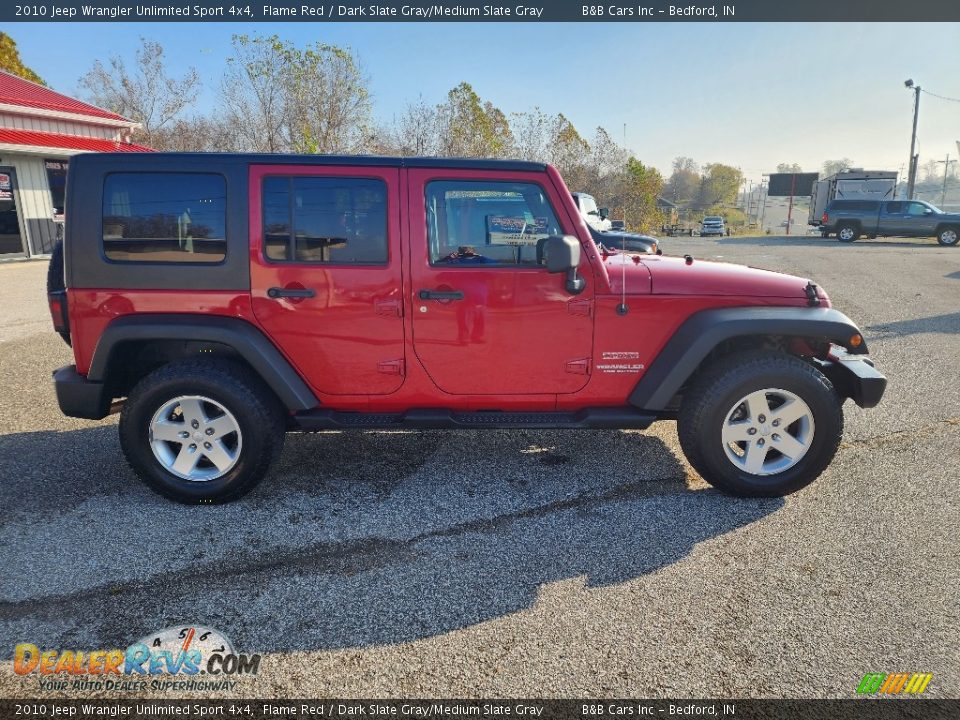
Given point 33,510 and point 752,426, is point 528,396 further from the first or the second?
point 33,510

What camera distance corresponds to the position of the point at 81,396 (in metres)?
3.38

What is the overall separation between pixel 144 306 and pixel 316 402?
107 centimetres

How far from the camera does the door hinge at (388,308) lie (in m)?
3.33

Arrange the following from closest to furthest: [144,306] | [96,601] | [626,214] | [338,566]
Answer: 1. [96,601]
2. [338,566]
3. [144,306]
4. [626,214]

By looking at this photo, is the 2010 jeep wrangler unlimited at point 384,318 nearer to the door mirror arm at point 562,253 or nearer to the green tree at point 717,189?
the door mirror arm at point 562,253

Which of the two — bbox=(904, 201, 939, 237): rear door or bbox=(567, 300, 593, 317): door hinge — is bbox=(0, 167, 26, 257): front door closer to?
bbox=(567, 300, 593, 317): door hinge

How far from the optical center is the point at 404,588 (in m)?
2.68

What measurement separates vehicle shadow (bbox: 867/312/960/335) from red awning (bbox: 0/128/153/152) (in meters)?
14.5

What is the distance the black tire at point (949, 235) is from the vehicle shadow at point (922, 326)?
19.2 metres

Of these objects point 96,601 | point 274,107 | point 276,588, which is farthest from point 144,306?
point 274,107

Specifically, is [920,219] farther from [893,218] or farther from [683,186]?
[683,186]

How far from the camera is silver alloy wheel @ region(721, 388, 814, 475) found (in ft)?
11.1

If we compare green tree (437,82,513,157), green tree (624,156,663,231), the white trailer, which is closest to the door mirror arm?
green tree (437,82,513,157)

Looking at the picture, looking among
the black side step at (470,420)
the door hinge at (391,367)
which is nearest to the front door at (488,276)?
the door hinge at (391,367)
